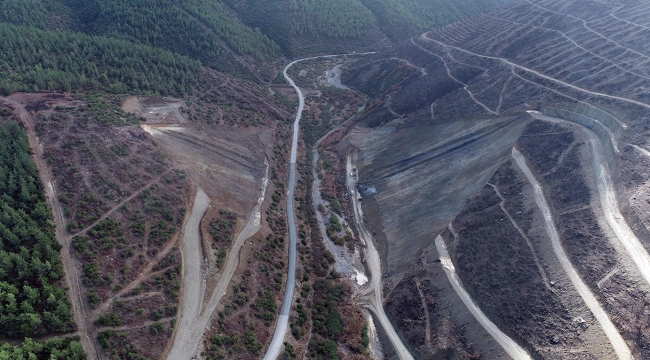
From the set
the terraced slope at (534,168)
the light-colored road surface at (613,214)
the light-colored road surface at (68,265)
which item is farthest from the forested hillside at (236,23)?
the light-colored road surface at (613,214)

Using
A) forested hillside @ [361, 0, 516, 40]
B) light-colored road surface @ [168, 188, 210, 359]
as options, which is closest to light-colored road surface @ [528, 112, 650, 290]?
light-colored road surface @ [168, 188, 210, 359]

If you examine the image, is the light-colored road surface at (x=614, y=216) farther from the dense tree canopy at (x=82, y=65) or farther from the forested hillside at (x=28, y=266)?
the dense tree canopy at (x=82, y=65)

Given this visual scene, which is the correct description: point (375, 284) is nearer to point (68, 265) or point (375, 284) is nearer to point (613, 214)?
point (613, 214)

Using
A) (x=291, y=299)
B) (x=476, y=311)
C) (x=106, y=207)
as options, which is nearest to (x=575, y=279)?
(x=476, y=311)

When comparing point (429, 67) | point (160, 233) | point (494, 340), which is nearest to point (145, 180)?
point (160, 233)

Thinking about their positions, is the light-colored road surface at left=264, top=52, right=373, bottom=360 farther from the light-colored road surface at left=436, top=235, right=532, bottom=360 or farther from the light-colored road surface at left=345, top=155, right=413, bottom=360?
the light-colored road surface at left=436, top=235, right=532, bottom=360

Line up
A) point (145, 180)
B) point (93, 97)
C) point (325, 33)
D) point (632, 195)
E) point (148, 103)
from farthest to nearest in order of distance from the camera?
point (325, 33) < point (148, 103) < point (93, 97) < point (145, 180) < point (632, 195)

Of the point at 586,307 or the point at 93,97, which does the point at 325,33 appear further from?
the point at 586,307

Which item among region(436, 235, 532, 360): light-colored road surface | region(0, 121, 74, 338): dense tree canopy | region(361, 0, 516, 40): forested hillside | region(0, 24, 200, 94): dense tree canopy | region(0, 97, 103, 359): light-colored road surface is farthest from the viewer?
region(361, 0, 516, 40): forested hillside
